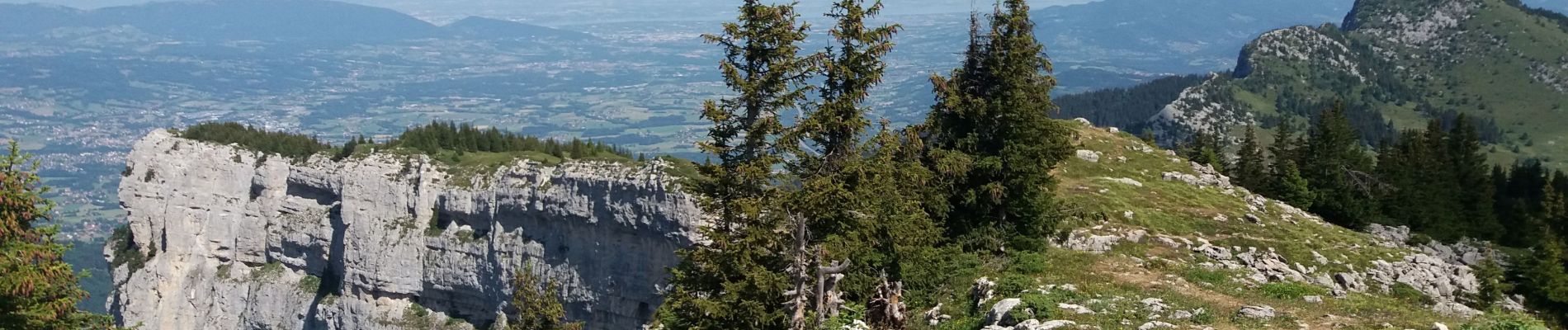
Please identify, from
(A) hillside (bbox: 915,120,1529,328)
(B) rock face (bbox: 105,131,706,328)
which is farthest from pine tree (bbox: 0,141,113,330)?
(B) rock face (bbox: 105,131,706,328)

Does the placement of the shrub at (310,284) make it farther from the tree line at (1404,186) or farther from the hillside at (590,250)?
the tree line at (1404,186)

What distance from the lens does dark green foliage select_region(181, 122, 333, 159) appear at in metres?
117

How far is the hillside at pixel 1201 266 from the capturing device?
23.5 metres

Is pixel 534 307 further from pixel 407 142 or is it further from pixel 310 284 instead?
pixel 310 284

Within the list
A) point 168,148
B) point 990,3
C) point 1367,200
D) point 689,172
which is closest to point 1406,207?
point 1367,200

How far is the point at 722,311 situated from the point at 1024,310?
7.25 meters

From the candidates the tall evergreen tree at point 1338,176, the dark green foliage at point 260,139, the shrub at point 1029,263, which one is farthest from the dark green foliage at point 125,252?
the shrub at point 1029,263

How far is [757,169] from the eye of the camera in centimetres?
2725

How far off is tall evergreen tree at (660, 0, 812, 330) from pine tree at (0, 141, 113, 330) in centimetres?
1621

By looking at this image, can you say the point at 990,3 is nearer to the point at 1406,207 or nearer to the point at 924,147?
the point at 924,147

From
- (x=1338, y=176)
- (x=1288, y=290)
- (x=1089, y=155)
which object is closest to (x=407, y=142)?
(x=1089, y=155)

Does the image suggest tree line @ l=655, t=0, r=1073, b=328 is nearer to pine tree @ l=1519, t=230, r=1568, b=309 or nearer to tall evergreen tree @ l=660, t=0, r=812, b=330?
tall evergreen tree @ l=660, t=0, r=812, b=330

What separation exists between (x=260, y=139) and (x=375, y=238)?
23.7m

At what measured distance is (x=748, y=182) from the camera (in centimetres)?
2808
